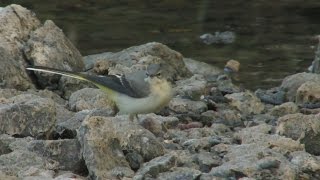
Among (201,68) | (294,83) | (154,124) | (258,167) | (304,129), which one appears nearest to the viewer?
(258,167)

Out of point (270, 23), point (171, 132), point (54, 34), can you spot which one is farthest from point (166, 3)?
point (171, 132)

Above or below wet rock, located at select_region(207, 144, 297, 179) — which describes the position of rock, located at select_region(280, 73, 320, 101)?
below

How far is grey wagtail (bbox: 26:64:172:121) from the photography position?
9.15 meters

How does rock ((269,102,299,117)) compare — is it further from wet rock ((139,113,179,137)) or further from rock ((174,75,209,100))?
wet rock ((139,113,179,137))

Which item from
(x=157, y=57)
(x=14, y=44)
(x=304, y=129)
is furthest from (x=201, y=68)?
(x=304, y=129)

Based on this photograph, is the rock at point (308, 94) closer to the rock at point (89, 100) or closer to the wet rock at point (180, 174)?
the rock at point (89, 100)

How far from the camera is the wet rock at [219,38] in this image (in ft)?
57.8

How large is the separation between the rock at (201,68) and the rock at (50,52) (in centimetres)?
215

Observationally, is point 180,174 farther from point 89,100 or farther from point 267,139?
point 89,100

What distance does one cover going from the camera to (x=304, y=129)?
8953 mm

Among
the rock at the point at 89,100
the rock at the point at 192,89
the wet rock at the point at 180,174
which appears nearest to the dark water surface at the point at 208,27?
the rock at the point at 192,89

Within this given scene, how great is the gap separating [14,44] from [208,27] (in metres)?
6.91

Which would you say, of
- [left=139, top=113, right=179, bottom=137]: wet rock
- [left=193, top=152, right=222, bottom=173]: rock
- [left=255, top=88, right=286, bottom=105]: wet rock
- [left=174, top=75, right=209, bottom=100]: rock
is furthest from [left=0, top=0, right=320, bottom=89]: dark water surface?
[left=193, top=152, right=222, bottom=173]: rock

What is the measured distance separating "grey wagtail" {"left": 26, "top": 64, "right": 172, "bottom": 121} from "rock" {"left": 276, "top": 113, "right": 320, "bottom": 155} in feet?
3.46
